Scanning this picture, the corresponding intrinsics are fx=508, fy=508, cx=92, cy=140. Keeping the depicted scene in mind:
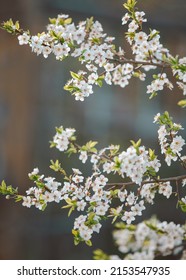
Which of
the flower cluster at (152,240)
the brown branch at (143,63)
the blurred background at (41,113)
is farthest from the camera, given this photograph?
the blurred background at (41,113)

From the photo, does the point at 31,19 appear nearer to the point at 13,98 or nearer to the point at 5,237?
the point at 13,98

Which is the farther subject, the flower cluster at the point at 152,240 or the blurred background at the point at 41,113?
the blurred background at the point at 41,113

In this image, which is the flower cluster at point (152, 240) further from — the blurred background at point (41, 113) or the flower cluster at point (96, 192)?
the blurred background at point (41, 113)

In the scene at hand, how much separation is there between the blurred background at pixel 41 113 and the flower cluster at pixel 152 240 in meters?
2.30

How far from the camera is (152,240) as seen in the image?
4.17 feet

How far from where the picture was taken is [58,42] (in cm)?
133

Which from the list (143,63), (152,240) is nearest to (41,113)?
(143,63)

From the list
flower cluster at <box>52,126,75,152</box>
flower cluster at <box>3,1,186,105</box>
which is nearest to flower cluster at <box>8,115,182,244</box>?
flower cluster at <box>52,126,75,152</box>

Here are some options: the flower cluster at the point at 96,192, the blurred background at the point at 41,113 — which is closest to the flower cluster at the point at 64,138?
the flower cluster at the point at 96,192

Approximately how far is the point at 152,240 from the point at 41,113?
247cm

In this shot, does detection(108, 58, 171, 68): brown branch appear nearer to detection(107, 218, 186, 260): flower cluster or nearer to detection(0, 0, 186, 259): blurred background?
detection(107, 218, 186, 260): flower cluster

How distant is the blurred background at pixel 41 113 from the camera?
3.59 meters
